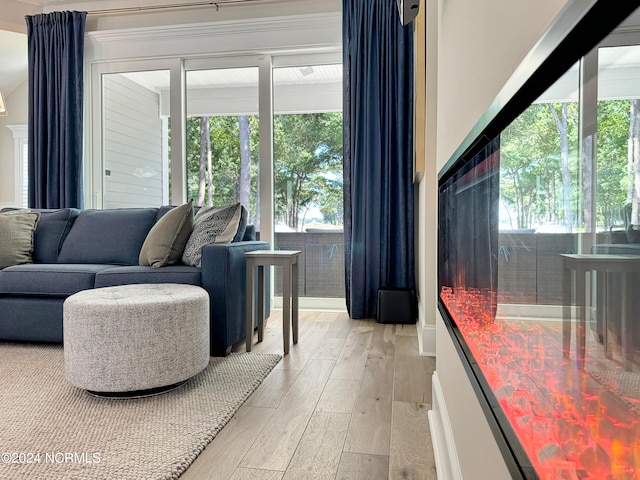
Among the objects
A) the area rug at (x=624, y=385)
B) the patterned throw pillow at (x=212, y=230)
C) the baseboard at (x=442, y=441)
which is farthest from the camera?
the patterned throw pillow at (x=212, y=230)

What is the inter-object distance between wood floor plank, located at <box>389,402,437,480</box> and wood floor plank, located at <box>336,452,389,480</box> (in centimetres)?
2

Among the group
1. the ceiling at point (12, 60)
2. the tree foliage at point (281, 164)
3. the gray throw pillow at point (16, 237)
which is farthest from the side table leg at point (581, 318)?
the ceiling at point (12, 60)

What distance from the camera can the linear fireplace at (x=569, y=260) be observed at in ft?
0.96

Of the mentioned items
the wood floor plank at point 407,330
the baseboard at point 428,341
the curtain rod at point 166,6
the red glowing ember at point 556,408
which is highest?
the curtain rod at point 166,6

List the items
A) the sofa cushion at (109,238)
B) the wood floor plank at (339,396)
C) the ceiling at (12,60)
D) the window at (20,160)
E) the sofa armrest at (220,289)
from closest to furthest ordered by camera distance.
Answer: the wood floor plank at (339,396), the sofa armrest at (220,289), the sofa cushion at (109,238), the ceiling at (12,60), the window at (20,160)

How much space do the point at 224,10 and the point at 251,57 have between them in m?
0.48

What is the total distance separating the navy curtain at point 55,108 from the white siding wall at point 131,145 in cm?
27

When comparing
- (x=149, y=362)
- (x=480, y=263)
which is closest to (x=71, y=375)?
(x=149, y=362)

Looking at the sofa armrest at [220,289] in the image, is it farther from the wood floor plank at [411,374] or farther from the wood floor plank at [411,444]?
the wood floor plank at [411,444]

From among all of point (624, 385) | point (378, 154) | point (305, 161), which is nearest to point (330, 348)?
point (378, 154)

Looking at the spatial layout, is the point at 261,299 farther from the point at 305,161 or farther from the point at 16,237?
the point at 16,237

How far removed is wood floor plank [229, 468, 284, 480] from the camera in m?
1.29

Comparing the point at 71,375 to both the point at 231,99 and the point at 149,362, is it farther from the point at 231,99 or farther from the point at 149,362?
the point at 231,99

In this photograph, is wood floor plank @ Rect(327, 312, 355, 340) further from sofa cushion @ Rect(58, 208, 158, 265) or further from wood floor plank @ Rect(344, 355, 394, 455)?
sofa cushion @ Rect(58, 208, 158, 265)
